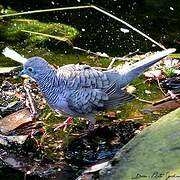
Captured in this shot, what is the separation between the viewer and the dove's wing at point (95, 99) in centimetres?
427

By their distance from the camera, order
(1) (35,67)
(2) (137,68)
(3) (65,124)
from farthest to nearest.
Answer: (2) (137,68) → (3) (65,124) → (1) (35,67)

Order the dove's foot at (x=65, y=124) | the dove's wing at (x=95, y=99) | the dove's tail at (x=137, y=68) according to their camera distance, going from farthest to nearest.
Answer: the dove's tail at (x=137, y=68) → the dove's foot at (x=65, y=124) → the dove's wing at (x=95, y=99)

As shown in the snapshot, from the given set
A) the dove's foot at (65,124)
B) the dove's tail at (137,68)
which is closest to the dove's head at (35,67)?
the dove's foot at (65,124)

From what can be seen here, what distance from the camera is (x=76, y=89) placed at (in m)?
4.32

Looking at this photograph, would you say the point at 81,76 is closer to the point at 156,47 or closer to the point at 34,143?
the point at 34,143

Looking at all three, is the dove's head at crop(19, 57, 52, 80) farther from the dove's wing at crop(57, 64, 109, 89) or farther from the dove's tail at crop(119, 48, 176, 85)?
the dove's tail at crop(119, 48, 176, 85)

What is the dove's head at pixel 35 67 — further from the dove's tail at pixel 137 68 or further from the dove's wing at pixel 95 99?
the dove's tail at pixel 137 68

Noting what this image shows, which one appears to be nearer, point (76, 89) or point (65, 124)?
point (76, 89)

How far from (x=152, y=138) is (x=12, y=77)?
1.83 meters

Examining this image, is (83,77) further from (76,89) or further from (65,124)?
(65,124)

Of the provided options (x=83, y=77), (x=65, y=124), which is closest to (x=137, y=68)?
(x=83, y=77)

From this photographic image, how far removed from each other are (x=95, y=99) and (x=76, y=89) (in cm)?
17

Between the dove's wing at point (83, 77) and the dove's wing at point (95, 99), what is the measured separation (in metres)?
0.04

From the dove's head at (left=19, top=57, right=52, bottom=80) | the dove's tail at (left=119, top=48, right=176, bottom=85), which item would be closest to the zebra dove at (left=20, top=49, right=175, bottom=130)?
the dove's head at (left=19, top=57, right=52, bottom=80)
